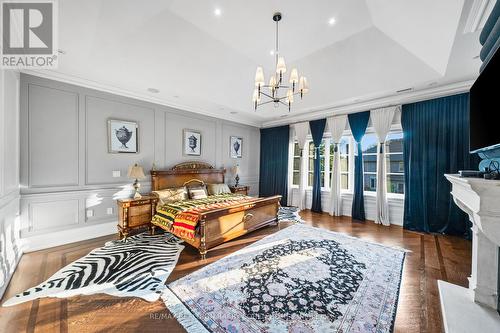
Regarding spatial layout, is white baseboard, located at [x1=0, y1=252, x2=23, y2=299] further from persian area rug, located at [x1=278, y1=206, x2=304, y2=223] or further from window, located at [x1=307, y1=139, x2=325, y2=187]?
window, located at [x1=307, y1=139, x2=325, y2=187]

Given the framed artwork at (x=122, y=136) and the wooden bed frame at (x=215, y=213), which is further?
the framed artwork at (x=122, y=136)

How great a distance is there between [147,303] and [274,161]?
519cm

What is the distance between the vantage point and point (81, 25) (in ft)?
7.47

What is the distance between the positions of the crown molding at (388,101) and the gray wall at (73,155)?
150 inches

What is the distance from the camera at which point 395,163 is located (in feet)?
14.7

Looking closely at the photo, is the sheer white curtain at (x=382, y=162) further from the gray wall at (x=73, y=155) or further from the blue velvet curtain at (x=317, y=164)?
the gray wall at (x=73, y=155)

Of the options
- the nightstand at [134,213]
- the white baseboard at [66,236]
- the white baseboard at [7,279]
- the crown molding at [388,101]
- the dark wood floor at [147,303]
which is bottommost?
the dark wood floor at [147,303]

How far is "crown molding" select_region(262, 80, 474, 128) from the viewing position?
11.7 feet

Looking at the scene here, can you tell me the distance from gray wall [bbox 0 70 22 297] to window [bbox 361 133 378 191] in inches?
239

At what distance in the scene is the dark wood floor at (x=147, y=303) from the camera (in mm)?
1632

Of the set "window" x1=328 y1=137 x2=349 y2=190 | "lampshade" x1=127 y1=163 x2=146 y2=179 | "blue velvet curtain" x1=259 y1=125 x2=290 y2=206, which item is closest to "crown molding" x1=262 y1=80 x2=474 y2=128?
"blue velvet curtain" x1=259 y1=125 x2=290 y2=206

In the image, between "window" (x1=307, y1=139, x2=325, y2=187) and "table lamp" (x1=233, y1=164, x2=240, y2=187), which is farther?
"table lamp" (x1=233, y1=164, x2=240, y2=187)

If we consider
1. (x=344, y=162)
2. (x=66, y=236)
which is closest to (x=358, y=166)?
(x=344, y=162)

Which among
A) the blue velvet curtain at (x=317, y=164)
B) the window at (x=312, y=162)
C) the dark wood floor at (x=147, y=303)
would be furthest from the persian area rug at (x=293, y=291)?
the window at (x=312, y=162)
